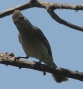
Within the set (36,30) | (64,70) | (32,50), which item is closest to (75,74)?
→ (64,70)

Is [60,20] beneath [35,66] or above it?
above

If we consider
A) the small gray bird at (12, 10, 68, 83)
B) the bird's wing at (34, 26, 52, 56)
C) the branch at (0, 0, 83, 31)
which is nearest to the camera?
the branch at (0, 0, 83, 31)

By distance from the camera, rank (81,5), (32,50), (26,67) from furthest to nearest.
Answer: (32,50) < (26,67) < (81,5)

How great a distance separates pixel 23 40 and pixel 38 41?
34 cm

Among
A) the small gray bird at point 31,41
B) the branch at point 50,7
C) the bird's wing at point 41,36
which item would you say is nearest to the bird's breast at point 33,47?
the small gray bird at point 31,41

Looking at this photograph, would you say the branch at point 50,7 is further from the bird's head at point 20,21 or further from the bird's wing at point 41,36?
the bird's wing at point 41,36

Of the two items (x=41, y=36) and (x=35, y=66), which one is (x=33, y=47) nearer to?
(x=41, y=36)

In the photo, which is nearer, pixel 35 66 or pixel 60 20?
pixel 60 20

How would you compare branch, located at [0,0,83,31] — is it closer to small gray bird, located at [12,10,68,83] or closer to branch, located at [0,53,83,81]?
branch, located at [0,53,83,81]

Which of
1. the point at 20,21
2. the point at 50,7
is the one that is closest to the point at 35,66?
the point at 50,7

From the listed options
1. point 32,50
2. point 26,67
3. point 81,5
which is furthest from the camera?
point 32,50

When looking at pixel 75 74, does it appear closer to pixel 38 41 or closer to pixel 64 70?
pixel 64 70

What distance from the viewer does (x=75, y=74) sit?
4.06 metres

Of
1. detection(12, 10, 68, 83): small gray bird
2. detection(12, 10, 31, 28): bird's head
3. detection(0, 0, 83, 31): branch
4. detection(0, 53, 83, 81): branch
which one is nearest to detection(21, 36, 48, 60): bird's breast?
detection(12, 10, 68, 83): small gray bird
